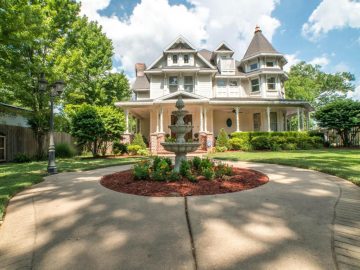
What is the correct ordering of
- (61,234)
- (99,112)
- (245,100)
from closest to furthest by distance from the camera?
(61,234)
(99,112)
(245,100)

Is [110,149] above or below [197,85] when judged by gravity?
below

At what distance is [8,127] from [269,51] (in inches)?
913

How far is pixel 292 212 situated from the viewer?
3.29m

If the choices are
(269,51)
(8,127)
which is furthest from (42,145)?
(269,51)

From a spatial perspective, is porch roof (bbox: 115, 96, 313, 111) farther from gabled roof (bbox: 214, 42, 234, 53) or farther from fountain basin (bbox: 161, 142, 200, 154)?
fountain basin (bbox: 161, 142, 200, 154)

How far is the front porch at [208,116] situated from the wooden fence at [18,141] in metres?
6.60

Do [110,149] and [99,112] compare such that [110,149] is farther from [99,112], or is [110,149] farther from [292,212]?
[292,212]

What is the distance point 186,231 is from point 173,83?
19093mm

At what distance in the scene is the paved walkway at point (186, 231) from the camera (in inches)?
83.0

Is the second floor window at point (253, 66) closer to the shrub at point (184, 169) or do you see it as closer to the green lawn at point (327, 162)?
the green lawn at point (327, 162)

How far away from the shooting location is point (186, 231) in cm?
272

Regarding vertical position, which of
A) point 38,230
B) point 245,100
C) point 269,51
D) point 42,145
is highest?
point 269,51

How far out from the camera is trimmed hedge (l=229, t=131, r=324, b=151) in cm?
1736

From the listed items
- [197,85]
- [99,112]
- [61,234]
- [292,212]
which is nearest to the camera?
[61,234]
